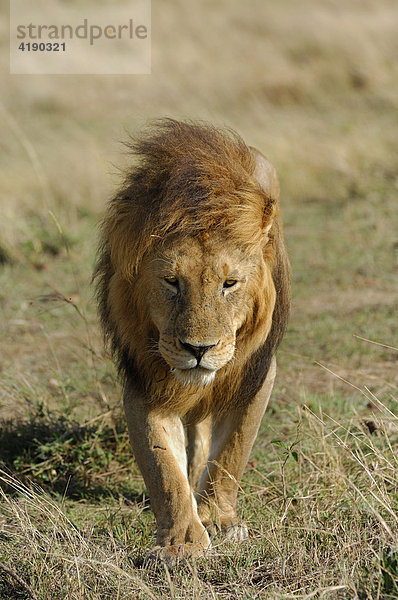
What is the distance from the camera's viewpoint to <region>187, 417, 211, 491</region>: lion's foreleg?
4.09 m

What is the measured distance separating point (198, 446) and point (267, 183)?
1289mm

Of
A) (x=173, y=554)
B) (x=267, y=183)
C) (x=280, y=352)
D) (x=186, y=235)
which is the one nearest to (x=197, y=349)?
(x=186, y=235)

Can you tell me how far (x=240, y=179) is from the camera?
320 cm

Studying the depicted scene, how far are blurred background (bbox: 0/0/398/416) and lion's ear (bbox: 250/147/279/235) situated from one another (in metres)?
0.66

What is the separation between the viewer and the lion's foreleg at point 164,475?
3217mm

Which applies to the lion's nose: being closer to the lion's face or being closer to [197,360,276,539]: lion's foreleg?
the lion's face

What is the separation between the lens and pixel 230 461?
11.6 ft

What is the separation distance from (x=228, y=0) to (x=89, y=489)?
70.3 feet

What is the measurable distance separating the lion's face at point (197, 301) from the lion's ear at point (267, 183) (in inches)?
7.2

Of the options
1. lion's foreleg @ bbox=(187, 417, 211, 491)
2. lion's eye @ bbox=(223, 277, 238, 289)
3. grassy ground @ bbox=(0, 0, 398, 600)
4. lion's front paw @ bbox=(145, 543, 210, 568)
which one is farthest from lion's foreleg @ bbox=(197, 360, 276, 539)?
lion's eye @ bbox=(223, 277, 238, 289)

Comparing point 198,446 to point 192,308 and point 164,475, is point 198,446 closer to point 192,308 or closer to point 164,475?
point 164,475

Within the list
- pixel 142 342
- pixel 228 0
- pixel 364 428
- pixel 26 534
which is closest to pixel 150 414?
pixel 142 342

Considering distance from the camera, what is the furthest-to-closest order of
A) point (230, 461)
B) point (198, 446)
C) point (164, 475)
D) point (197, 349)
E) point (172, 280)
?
point (198, 446) → point (230, 461) → point (164, 475) → point (172, 280) → point (197, 349)

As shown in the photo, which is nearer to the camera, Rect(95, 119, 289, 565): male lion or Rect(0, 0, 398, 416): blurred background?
Rect(95, 119, 289, 565): male lion
